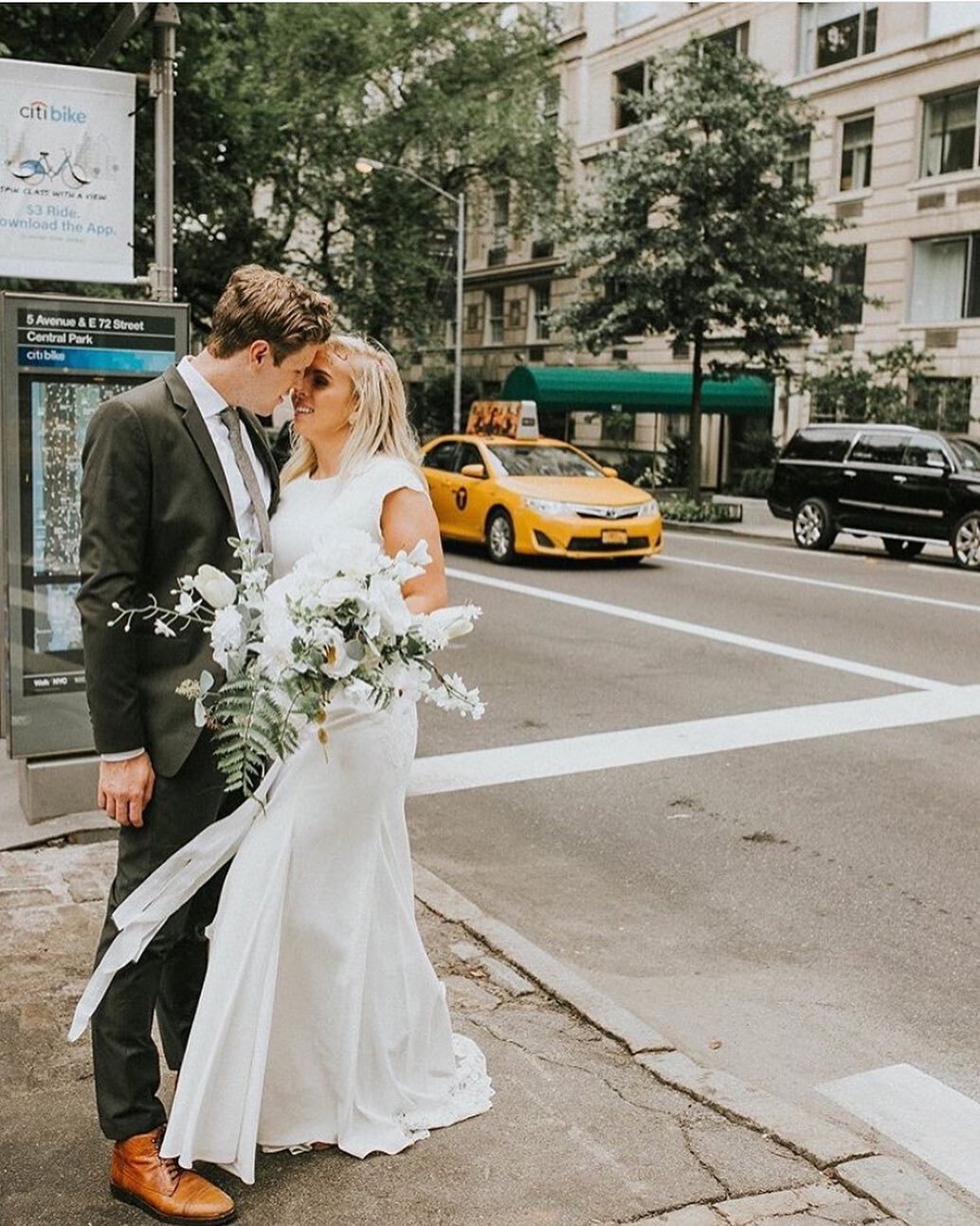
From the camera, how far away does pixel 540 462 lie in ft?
57.4

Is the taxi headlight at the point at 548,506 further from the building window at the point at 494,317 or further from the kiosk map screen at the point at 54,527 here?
the building window at the point at 494,317

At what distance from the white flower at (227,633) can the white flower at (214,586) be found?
0.02 meters

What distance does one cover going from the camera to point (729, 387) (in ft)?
113

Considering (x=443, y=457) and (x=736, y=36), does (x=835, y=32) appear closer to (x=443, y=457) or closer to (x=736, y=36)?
(x=736, y=36)

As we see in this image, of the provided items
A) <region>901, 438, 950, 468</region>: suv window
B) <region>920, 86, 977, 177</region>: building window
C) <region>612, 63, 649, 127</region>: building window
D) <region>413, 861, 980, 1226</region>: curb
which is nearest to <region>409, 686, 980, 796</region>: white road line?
<region>413, 861, 980, 1226</region>: curb

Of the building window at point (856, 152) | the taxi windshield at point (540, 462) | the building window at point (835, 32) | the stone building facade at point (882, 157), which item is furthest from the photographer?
the building window at point (856, 152)

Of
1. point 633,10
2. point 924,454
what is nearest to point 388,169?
point 633,10

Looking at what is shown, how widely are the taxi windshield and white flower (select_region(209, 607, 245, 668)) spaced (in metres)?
14.3

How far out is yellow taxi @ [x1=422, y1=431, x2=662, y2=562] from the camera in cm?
1627

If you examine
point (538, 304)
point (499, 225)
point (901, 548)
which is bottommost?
point (901, 548)

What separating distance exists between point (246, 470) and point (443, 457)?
15.6 meters

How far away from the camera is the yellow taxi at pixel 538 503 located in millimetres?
16266

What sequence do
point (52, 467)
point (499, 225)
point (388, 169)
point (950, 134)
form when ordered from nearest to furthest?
point (52, 467) → point (950, 134) → point (388, 169) → point (499, 225)

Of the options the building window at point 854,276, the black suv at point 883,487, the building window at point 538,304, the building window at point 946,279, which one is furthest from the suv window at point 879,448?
the building window at point 538,304
